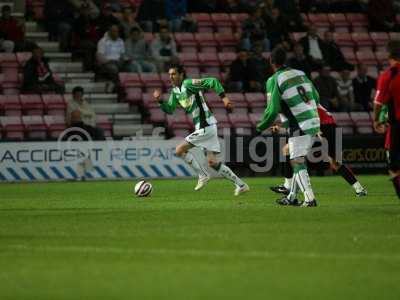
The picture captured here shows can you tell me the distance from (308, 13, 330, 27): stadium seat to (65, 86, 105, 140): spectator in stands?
875 centimetres

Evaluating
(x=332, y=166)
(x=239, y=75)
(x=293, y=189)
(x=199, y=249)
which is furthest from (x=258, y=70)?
(x=199, y=249)

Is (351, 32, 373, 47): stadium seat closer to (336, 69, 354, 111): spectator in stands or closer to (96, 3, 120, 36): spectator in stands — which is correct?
(336, 69, 354, 111): spectator in stands

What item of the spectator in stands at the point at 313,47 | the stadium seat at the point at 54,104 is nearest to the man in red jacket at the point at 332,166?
the stadium seat at the point at 54,104

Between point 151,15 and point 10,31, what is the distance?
392 cm

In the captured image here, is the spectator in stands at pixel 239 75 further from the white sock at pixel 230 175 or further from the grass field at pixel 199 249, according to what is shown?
the grass field at pixel 199 249

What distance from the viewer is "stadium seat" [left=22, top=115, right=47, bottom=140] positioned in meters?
25.1

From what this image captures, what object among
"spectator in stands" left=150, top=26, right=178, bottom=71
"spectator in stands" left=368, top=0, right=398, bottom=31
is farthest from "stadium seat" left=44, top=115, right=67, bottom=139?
"spectator in stands" left=368, top=0, right=398, bottom=31

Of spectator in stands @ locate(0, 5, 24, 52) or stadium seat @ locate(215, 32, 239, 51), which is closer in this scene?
spectator in stands @ locate(0, 5, 24, 52)

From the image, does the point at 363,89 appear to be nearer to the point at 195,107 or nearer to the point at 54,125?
the point at 54,125

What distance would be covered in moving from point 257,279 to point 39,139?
53.1ft

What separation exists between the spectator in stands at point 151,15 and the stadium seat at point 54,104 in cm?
376

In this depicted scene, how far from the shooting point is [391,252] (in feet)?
33.2

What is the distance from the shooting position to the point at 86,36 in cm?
2703

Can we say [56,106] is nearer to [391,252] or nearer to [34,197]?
[34,197]
